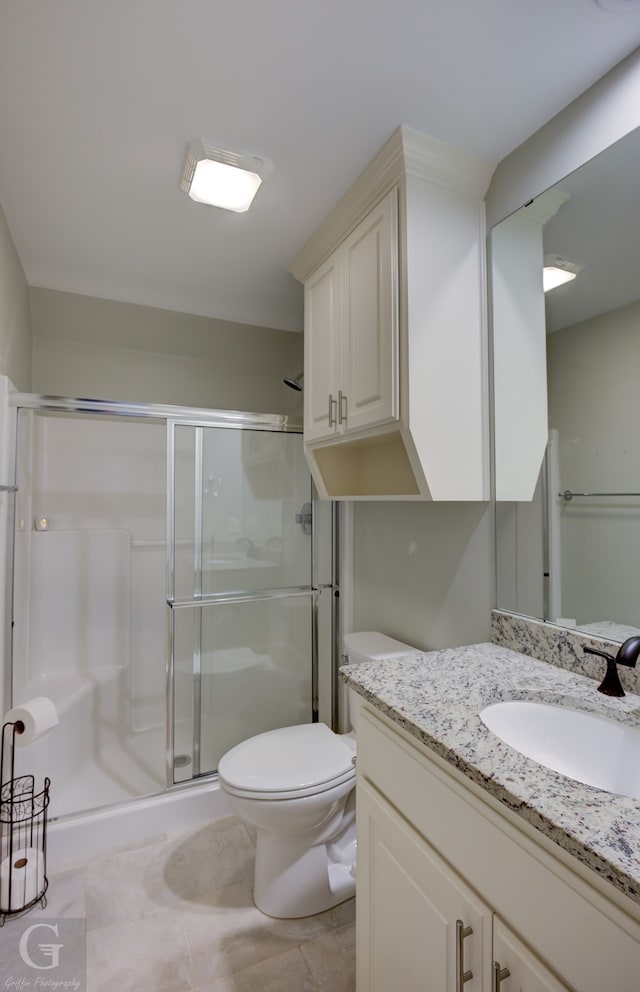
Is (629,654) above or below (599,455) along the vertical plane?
below

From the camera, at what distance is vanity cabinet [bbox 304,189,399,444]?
1369mm

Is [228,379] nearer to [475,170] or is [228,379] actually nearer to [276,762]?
[475,170]

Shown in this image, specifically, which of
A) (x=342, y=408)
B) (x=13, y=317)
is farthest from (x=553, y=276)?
(x=13, y=317)

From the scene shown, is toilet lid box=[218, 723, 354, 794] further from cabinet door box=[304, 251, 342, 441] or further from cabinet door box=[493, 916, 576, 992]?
cabinet door box=[304, 251, 342, 441]

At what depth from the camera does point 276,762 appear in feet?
5.22

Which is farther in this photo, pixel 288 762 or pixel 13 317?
pixel 13 317

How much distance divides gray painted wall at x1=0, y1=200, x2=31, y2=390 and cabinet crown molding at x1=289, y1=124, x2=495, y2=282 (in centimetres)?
121

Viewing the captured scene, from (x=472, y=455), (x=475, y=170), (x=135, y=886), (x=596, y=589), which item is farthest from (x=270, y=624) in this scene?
(x=475, y=170)

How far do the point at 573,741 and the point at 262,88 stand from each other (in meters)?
1.67

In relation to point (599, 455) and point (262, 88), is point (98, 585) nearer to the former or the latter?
point (262, 88)

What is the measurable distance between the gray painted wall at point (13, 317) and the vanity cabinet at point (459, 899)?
5.83ft

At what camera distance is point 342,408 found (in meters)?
1.61

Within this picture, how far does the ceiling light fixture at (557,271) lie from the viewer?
124 cm

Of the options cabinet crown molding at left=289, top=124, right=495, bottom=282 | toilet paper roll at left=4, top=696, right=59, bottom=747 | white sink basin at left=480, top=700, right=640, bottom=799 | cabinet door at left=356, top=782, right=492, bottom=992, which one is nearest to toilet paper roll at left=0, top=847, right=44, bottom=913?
toilet paper roll at left=4, top=696, right=59, bottom=747
